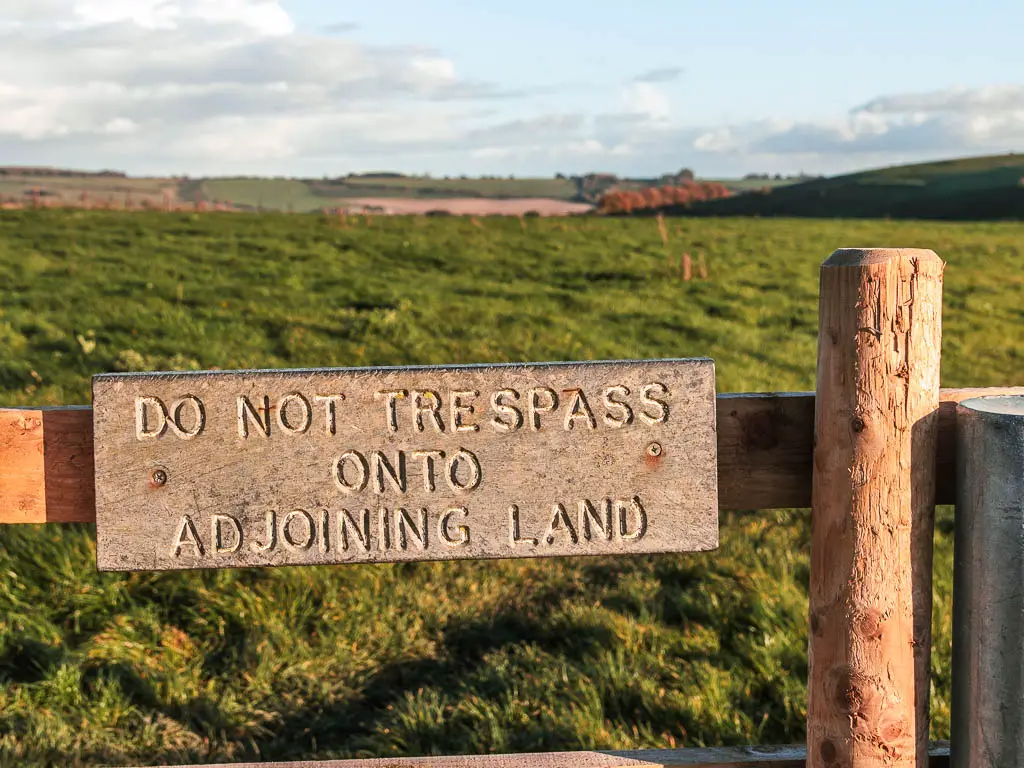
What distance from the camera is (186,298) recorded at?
1123 centimetres

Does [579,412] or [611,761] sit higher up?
[579,412]

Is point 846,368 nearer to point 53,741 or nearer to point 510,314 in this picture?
point 53,741

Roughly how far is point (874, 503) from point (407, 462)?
1141mm

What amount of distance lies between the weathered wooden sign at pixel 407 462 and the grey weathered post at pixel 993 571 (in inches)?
24.2

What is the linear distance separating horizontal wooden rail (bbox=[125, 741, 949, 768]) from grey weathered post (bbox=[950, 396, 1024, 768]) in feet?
1.12

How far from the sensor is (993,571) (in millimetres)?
2160

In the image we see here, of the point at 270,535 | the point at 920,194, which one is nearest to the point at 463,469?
the point at 270,535

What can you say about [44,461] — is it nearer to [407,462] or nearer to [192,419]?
[192,419]

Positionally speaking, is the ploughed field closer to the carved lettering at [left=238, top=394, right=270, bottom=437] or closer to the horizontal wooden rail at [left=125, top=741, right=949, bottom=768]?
the horizontal wooden rail at [left=125, top=741, right=949, bottom=768]

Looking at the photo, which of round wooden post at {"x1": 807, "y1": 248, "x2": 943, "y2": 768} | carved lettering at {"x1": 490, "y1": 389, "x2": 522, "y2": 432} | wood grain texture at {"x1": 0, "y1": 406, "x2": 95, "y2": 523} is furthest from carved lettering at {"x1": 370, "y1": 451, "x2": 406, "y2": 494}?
round wooden post at {"x1": 807, "y1": 248, "x2": 943, "y2": 768}

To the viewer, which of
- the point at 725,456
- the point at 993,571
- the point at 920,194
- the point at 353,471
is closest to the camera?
the point at 993,571

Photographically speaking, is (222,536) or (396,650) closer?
(222,536)

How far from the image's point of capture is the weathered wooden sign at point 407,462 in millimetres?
2242

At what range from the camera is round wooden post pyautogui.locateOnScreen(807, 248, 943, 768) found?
2.18 m
